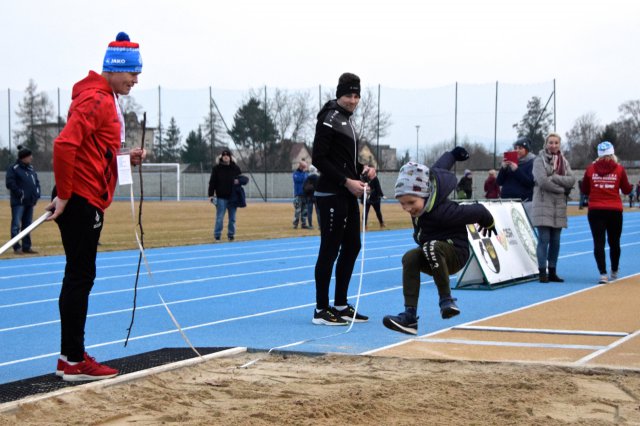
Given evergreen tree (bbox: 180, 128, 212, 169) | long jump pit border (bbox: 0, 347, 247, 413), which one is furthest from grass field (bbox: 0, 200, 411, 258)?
evergreen tree (bbox: 180, 128, 212, 169)

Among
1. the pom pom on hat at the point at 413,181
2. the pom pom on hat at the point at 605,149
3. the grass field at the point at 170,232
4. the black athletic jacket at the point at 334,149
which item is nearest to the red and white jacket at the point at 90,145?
the pom pom on hat at the point at 413,181

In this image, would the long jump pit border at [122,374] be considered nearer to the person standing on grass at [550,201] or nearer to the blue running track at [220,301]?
the blue running track at [220,301]

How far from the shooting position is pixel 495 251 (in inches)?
476

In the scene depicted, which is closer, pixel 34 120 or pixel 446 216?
pixel 446 216

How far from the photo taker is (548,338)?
7.63 m

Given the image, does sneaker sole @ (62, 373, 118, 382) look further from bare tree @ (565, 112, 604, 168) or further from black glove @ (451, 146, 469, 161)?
bare tree @ (565, 112, 604, 168)

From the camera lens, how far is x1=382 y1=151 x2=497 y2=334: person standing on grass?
7055 mm

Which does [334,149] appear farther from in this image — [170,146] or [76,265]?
[170,146]

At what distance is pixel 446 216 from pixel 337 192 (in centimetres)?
154

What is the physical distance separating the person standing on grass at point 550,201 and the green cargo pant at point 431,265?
546cm

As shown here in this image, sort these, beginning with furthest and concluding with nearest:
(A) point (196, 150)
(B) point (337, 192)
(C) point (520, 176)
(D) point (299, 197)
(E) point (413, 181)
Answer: (A) point (196, 150), (D) point (299, 197), (C) point (520, 176), (B) point (337, 192), (E) point (413, 181)

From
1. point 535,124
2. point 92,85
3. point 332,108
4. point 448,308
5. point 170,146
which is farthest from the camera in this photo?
point 170,146

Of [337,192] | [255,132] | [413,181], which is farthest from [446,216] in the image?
[255,132]

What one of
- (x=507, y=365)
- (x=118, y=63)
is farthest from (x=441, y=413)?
(x=118, y=63)
